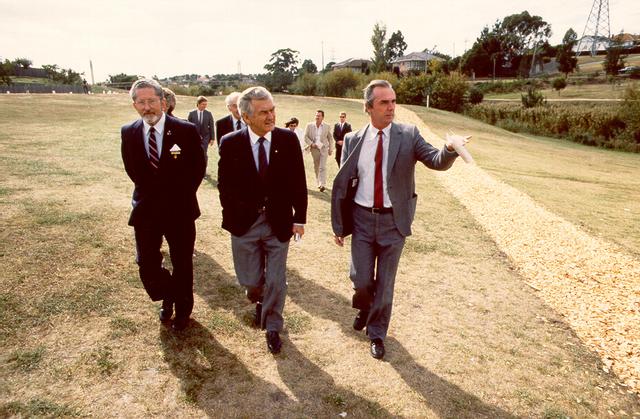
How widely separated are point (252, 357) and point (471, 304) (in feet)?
9.95

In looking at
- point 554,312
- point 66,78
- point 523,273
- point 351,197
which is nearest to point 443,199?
point 523,273

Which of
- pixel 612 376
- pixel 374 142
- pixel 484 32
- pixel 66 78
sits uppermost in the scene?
pixel 484 32

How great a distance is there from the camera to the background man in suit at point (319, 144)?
35.9 feet

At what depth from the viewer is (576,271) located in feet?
22.4

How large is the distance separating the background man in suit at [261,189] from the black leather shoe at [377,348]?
104 centimetres

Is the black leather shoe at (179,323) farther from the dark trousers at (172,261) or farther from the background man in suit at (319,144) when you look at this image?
the background man in suit at (319,144)

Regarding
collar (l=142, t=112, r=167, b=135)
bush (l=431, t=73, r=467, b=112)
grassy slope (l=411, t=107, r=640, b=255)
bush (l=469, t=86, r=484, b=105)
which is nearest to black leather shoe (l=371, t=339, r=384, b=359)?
collar (l=142, t=112, r=167, b=135)

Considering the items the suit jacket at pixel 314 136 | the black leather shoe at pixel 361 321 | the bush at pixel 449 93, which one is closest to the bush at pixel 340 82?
the bush at pixel 449 93

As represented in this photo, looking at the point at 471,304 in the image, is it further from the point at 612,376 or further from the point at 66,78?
the point at 66,78

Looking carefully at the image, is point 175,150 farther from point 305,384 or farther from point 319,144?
point 319,144

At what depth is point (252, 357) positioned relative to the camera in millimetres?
3863

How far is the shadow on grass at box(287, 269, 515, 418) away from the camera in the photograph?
3402mm

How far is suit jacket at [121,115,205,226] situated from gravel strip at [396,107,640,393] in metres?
4.65

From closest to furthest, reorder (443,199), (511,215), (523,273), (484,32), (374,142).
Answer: (374,142), (523,273), (511,215), (443,199), (484,32)
